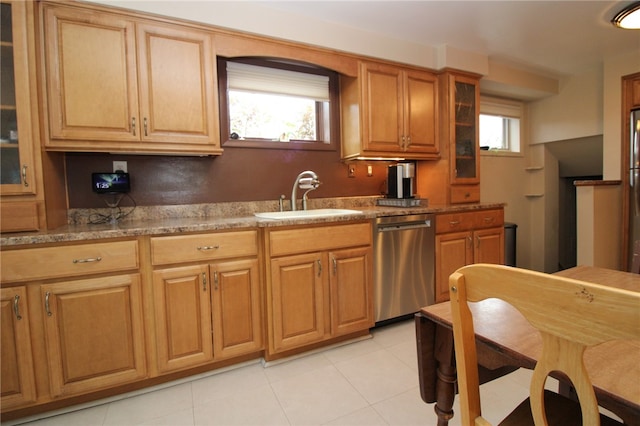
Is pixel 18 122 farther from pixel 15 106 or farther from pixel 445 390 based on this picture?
pixel 445 390

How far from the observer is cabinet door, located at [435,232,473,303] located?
8.47 ft

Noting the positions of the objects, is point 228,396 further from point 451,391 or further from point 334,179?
point 334,179

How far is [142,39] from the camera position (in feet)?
6.18

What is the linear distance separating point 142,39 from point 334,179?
1.71 m

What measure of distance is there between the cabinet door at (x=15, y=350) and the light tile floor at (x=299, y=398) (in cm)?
18

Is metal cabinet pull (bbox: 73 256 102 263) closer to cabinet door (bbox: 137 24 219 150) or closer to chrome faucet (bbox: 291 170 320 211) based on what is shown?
cabinet door (bbox: 137 24 219 150)

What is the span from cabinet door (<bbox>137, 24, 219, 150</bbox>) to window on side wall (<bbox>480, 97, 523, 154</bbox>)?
320cm

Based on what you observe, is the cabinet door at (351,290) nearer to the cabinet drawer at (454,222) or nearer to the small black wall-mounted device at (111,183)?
the cabinet drawer at (454,222)

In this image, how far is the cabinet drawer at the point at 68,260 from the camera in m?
1.44

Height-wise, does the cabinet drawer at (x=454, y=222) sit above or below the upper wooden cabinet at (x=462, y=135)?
below

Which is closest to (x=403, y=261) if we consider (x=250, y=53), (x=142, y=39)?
(x=250, y=53)

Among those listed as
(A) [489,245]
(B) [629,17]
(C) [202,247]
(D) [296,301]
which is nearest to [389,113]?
(A) [489,245]

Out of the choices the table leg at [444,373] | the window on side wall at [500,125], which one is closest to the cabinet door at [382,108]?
the window on side wall at [500,125]

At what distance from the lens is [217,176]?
2.38 meters
